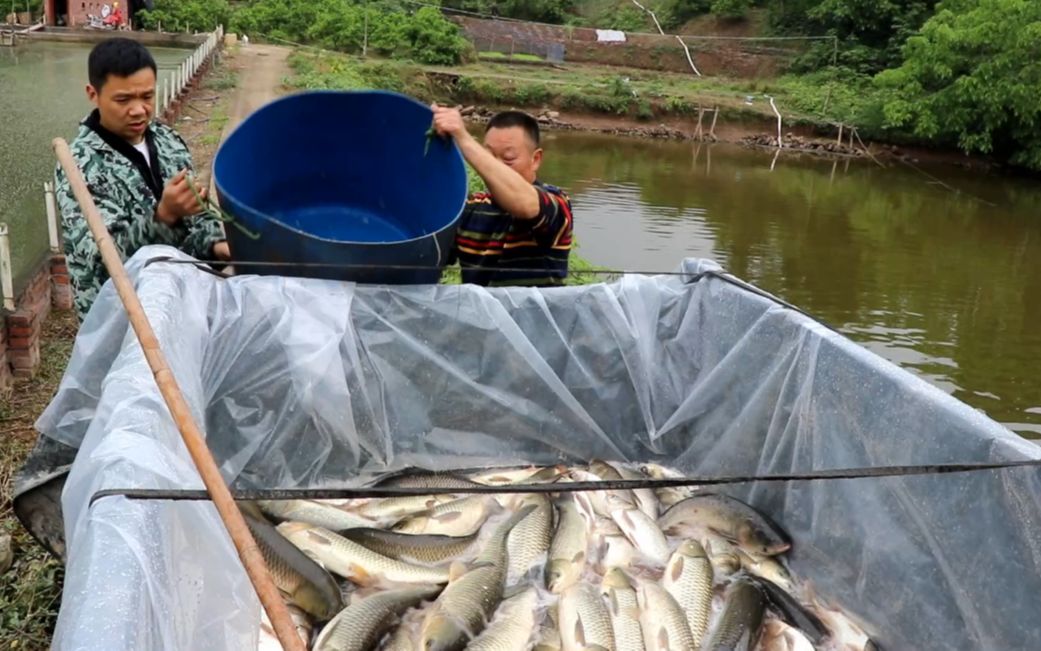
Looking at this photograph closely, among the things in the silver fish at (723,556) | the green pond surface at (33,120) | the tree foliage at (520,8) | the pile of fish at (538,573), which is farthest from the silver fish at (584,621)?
the tree foliage at (520,8)

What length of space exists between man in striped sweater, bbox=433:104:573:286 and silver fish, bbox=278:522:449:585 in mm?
1160

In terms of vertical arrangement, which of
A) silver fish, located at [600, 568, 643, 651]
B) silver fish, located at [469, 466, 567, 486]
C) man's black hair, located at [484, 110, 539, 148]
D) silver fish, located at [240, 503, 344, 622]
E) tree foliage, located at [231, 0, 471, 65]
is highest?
tree foliage, located at [231, 0, 471, 65]

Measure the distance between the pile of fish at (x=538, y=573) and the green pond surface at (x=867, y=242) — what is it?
4857mm

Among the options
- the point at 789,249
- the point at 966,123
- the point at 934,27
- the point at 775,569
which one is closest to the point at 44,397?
the point at 775,569

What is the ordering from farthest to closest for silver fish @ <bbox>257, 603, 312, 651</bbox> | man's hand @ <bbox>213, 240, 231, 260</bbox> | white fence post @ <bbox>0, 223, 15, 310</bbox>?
white fence post @ <bbox>0, 223, 15, 310</bbox> < man's hand @ <bbox>213, 240, 231, 260</bbox> < silver fish @ <bbox>257, 603, 312, 651</bbox>

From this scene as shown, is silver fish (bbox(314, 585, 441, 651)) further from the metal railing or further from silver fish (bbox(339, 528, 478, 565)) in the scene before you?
the metal railing

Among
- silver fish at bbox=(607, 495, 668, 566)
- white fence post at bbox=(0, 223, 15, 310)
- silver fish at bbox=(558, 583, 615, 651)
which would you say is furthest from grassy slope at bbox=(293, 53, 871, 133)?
silver fish at bbox=(558, 583, 615, 651)

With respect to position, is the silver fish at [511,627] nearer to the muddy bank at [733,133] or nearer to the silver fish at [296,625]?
the silver fish at [296,625]

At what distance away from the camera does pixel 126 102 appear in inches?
120

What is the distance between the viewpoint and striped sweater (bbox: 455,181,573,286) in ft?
12.1

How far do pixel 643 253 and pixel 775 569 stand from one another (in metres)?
11.9

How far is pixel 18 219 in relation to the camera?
23.5 feet

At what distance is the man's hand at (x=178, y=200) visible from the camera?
2984mm

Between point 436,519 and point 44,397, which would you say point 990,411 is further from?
point 44,397
